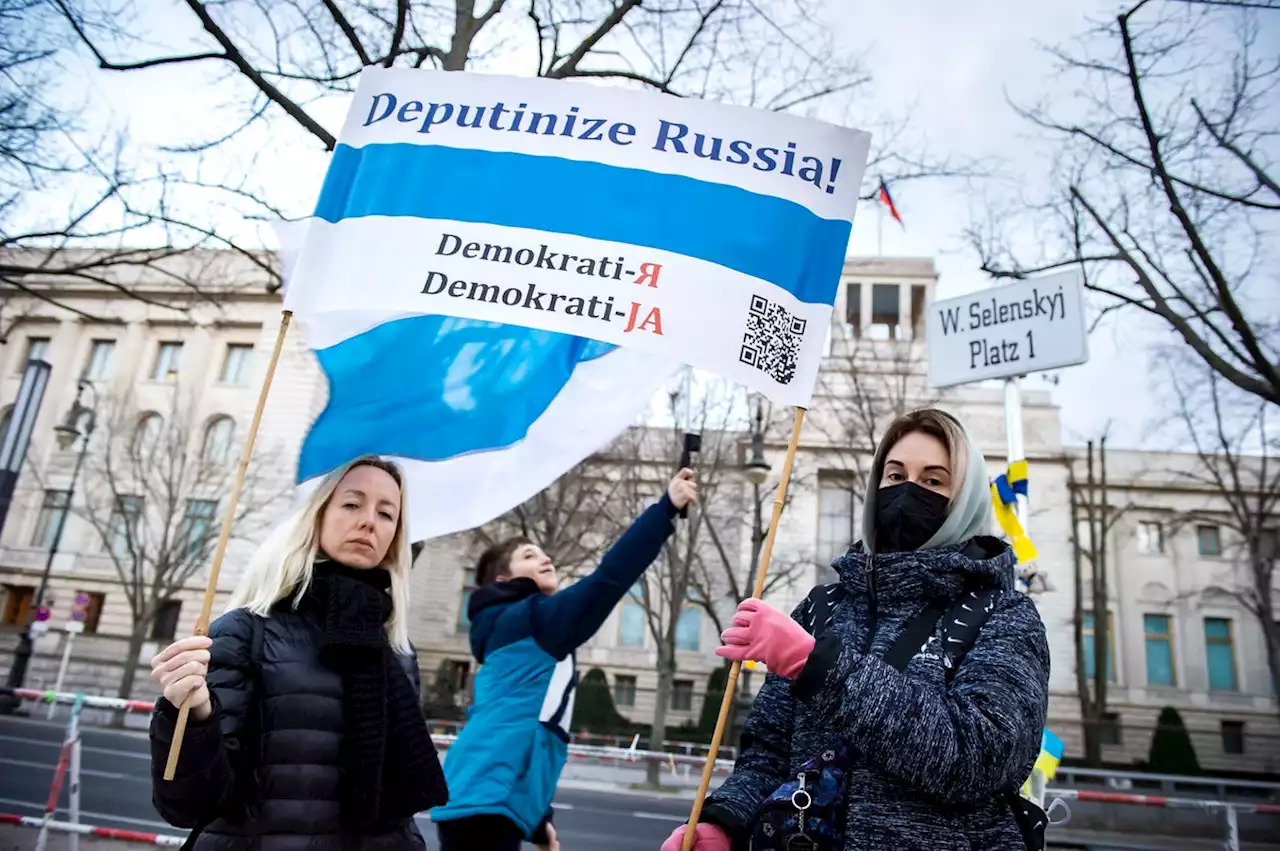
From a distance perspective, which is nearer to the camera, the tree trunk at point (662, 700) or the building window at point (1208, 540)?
the tree trunk at point (662, 700)

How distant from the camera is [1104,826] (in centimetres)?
1606

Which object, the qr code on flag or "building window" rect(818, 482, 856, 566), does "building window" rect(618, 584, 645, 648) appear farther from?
the qr code on flag

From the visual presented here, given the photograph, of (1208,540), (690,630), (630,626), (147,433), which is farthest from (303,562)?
(1208,540)

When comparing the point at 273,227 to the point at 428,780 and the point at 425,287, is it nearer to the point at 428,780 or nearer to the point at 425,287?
the point at 425,287

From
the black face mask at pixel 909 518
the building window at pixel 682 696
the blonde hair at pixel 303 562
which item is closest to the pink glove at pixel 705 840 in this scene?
the black face mask at pixel 909 518

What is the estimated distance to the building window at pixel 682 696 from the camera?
3816 cm

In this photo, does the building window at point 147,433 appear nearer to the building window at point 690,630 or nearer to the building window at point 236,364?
the building window at point 236,364

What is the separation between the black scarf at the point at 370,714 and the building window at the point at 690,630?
124 ft

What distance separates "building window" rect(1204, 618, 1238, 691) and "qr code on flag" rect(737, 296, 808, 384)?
4367 cm

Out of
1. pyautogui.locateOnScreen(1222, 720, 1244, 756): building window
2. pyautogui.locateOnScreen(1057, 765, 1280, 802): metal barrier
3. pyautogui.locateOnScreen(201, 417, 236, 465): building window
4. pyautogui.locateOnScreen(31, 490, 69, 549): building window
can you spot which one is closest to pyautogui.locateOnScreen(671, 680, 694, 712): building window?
pyautogui.locateOnScreen(1057, 765, 1280, 802): metal barrier

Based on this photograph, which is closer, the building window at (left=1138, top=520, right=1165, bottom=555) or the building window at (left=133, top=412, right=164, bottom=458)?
the building window at (left=133, top=412, right=164, bottom=458)

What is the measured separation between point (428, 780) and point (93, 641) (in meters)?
38.2

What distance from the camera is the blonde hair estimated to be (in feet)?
8.29

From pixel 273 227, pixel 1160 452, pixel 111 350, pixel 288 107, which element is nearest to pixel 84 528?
pixel 111 350
